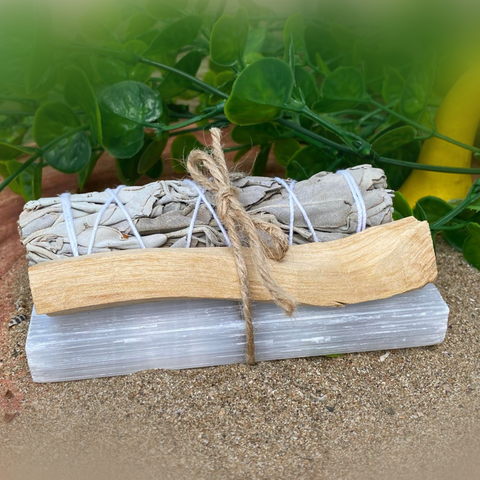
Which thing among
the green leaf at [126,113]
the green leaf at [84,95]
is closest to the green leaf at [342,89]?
the green leaf at [126,113]

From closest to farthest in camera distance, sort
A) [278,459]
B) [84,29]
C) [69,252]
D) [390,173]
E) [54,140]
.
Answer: [278,459] → [69,252] → [54,140] → [84,29] → [390,173]

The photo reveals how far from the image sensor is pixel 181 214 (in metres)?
0.89

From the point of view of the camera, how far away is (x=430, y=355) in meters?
0.93

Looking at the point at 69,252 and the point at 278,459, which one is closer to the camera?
the point at 278,459

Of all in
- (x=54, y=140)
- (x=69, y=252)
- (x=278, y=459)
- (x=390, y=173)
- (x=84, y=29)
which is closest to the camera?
(x=278, y=459)

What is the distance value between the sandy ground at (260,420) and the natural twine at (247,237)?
0.11 m

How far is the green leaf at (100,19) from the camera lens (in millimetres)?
1207

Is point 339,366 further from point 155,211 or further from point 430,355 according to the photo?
point 155,211

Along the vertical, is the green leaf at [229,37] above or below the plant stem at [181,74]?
above

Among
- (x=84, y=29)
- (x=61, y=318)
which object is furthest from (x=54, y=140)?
(x=61, y=318)

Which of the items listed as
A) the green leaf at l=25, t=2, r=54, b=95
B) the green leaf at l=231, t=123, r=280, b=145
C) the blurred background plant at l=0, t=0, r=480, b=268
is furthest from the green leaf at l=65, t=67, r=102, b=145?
the green leaf at l=231, t=123, r=280, b=145

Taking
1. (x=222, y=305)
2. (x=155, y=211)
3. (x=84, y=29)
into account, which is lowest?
(x=222, y=305)

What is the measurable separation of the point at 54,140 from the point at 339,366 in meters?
0.70

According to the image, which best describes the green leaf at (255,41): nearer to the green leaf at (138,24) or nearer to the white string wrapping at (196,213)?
the green leaf at (138,24)
